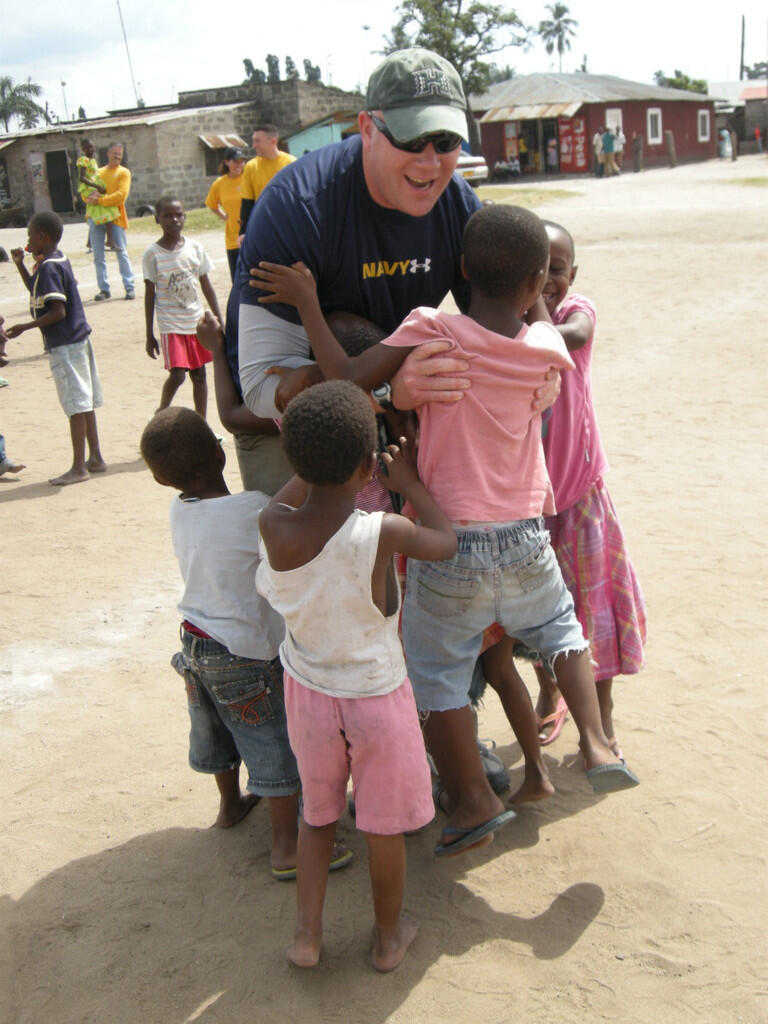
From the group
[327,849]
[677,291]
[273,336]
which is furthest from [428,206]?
[677,291]

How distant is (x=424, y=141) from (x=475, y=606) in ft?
3.81

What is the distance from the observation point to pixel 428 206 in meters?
2.58

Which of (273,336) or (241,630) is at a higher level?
(273,336)

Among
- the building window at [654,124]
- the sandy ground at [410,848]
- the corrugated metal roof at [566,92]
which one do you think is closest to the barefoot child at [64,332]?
the sandy ground at [410,848]

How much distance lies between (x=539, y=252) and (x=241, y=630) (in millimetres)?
1254

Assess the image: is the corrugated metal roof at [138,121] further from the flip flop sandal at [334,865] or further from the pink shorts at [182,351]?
the flip flop sandal at [334,865]

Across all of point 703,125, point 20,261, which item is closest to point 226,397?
point 20,261

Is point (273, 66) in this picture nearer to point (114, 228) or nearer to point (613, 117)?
point (613, 117)

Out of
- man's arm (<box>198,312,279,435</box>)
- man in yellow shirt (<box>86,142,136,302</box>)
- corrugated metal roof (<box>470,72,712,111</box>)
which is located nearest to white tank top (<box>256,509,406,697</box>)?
man's arm (<box>198,312,279,435</box>)

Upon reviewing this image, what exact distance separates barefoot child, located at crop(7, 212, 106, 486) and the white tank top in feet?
16.5

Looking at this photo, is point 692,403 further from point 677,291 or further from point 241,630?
point 241,630

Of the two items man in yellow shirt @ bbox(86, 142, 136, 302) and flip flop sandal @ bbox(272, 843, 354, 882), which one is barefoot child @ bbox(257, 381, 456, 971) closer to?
flip flop sandal @ bbox(272, 843, 354, 882)

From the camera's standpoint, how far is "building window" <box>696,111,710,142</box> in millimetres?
46438

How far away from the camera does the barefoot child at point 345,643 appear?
2262 mm
